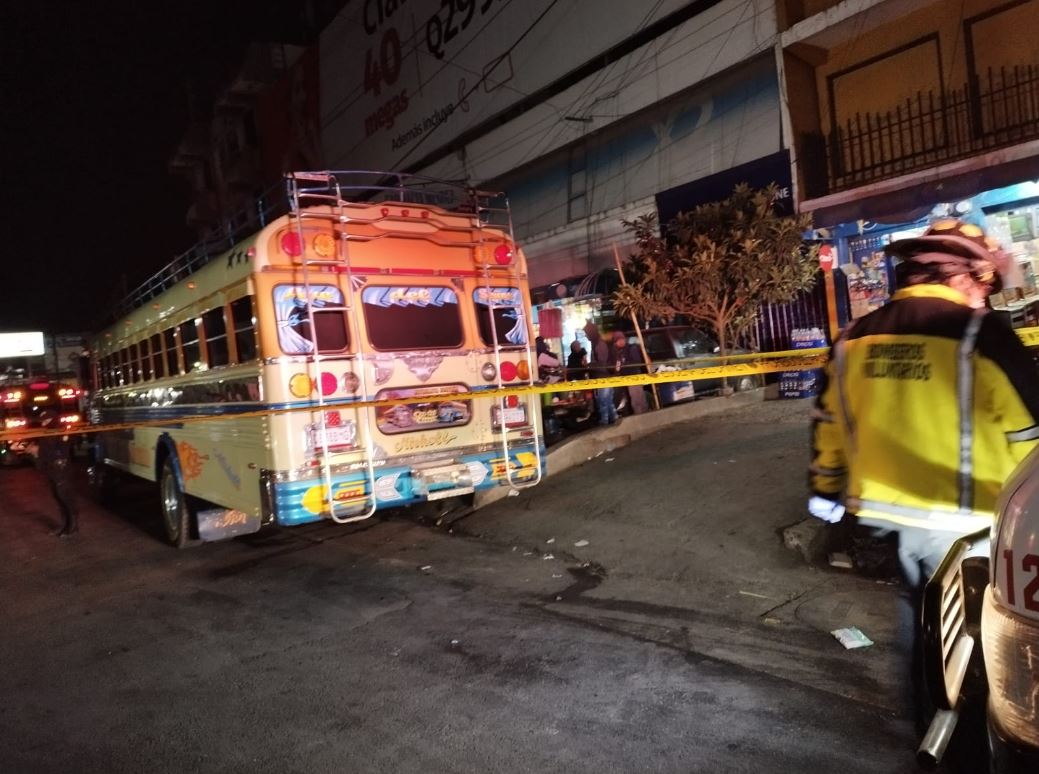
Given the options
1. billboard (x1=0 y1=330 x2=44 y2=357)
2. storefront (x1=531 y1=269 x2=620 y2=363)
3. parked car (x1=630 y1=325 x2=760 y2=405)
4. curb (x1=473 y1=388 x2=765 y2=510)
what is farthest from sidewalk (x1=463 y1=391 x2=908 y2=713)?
billboard (x1=0 y1=330 x2=44 y2=357)

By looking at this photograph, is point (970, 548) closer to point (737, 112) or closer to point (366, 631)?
point (366, 631)

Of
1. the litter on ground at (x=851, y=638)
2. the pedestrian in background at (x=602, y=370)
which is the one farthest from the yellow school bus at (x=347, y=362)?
the pedestrian in background at (x=602, y=370)

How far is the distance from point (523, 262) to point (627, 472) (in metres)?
2.62

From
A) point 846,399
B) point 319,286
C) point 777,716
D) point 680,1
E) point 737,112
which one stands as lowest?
point 777,716

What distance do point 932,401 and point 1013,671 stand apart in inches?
37.6

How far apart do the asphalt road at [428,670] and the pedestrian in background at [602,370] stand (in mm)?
Answer: 3540

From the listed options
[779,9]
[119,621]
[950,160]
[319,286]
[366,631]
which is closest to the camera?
[366,631]

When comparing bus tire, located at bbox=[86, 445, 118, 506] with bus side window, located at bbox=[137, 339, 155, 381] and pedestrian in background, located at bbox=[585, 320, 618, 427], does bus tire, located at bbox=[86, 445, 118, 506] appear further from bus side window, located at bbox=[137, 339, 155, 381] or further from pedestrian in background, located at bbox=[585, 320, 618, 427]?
pedestrian in background, located at bbox=[585, 320, 618, 427]

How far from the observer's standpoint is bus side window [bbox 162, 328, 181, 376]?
28.1 ft

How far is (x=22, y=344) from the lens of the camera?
45.6m

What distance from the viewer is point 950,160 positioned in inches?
445

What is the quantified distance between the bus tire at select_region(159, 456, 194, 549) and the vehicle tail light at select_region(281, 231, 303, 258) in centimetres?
353

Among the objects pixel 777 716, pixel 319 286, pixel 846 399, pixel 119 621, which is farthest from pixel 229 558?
pixel 846 399

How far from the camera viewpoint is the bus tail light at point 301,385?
635 cm
